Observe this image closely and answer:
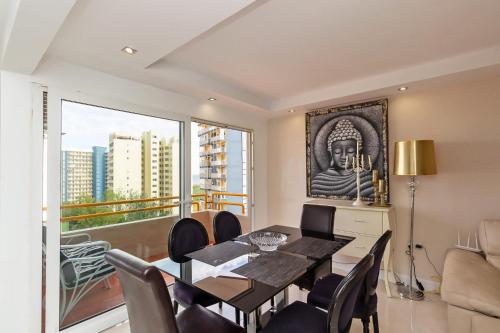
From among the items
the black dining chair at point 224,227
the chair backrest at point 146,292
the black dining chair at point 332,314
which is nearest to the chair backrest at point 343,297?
the black dining chair at point 332,314

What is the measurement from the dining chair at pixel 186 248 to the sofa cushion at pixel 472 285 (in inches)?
72.5

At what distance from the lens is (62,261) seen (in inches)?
85.3

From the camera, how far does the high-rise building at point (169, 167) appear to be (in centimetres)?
297

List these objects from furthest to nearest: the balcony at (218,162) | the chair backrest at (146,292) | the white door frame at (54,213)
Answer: the balcony at (218,162)
the white door frame at (54,213)
the chair backrest at (146,292)

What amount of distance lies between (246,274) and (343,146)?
2635 millimetres

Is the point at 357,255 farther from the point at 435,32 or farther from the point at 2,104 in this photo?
the point at 2,104

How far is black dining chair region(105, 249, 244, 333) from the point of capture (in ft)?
3.58

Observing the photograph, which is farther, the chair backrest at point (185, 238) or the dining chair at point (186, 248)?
the chair backrest at point (185, 238)

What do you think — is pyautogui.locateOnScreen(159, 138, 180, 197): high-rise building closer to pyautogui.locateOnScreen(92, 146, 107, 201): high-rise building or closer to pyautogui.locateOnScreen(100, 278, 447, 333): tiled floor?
pyautogui.locateOnScreen(92, 146, 107, 201): high-rise building

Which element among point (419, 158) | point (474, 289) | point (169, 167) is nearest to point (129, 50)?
point (169, 167)

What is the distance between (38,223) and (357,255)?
10.8ft

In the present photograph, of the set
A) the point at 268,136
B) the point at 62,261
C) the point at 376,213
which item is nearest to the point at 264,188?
the point at 268,136

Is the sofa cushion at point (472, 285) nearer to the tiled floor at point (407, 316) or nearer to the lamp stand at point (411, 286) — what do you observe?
the tiled floor at point (407, 316)

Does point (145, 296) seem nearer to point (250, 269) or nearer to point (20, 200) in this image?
point (250, 269)
